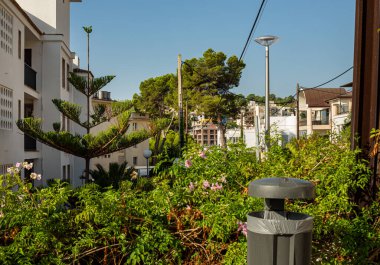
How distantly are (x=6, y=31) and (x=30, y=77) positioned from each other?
14.0ft

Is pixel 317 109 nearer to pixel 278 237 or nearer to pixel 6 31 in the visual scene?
pixel 6 31

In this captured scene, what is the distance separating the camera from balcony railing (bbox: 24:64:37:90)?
1814cm

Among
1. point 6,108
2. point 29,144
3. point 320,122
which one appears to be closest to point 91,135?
point 29,144

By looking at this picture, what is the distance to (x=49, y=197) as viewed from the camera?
3.93 m

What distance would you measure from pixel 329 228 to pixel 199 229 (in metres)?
1.02

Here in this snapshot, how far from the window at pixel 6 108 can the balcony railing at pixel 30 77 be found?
8.65 feet

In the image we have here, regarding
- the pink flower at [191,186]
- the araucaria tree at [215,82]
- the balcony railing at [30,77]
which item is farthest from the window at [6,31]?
the araucaria tree at [215,82]

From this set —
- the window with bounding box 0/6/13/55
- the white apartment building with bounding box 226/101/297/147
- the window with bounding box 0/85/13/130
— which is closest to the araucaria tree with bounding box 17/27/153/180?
the window with bounding box 0/85/13/130

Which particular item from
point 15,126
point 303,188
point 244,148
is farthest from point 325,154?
point 15,126

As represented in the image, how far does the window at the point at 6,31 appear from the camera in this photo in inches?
569

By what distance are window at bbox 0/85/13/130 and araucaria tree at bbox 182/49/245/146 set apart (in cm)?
3947

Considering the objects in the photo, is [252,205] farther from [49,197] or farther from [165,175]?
[49,197]

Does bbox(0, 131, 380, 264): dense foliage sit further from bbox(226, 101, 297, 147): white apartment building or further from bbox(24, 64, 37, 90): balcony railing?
bbox(24, 64, 37, 90): balcony railing

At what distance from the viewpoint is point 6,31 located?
1490 centimetres
